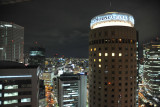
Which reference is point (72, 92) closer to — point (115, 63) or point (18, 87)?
point (18, 87)

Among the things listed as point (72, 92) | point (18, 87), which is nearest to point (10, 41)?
point (72, 92)

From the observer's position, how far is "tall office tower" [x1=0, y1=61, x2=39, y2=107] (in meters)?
34.0

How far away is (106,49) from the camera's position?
1375 inches

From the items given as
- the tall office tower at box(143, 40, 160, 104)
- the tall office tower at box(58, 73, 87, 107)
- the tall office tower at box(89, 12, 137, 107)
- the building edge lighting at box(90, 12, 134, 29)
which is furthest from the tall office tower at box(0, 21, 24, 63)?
the tall office tower at box(143, 40, 160, 104)

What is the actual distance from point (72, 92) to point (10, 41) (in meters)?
98.4

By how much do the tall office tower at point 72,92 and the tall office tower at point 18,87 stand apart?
50076mm

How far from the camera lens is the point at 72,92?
286 feet

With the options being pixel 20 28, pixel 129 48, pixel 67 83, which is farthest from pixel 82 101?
pixel 20 28

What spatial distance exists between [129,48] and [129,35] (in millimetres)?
4716

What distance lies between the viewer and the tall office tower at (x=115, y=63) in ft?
112

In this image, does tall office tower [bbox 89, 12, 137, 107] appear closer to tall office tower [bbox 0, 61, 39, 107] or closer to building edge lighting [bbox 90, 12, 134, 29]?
building edge lighting [bbox 90, 12, 134, 29]

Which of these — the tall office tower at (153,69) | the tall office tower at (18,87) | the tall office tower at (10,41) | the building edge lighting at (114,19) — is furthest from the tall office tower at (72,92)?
the tall office tower at (153,69)

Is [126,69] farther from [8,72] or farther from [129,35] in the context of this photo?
[8,72]

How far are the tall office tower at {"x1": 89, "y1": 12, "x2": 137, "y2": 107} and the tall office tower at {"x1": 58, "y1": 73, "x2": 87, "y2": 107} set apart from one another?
175 ft
